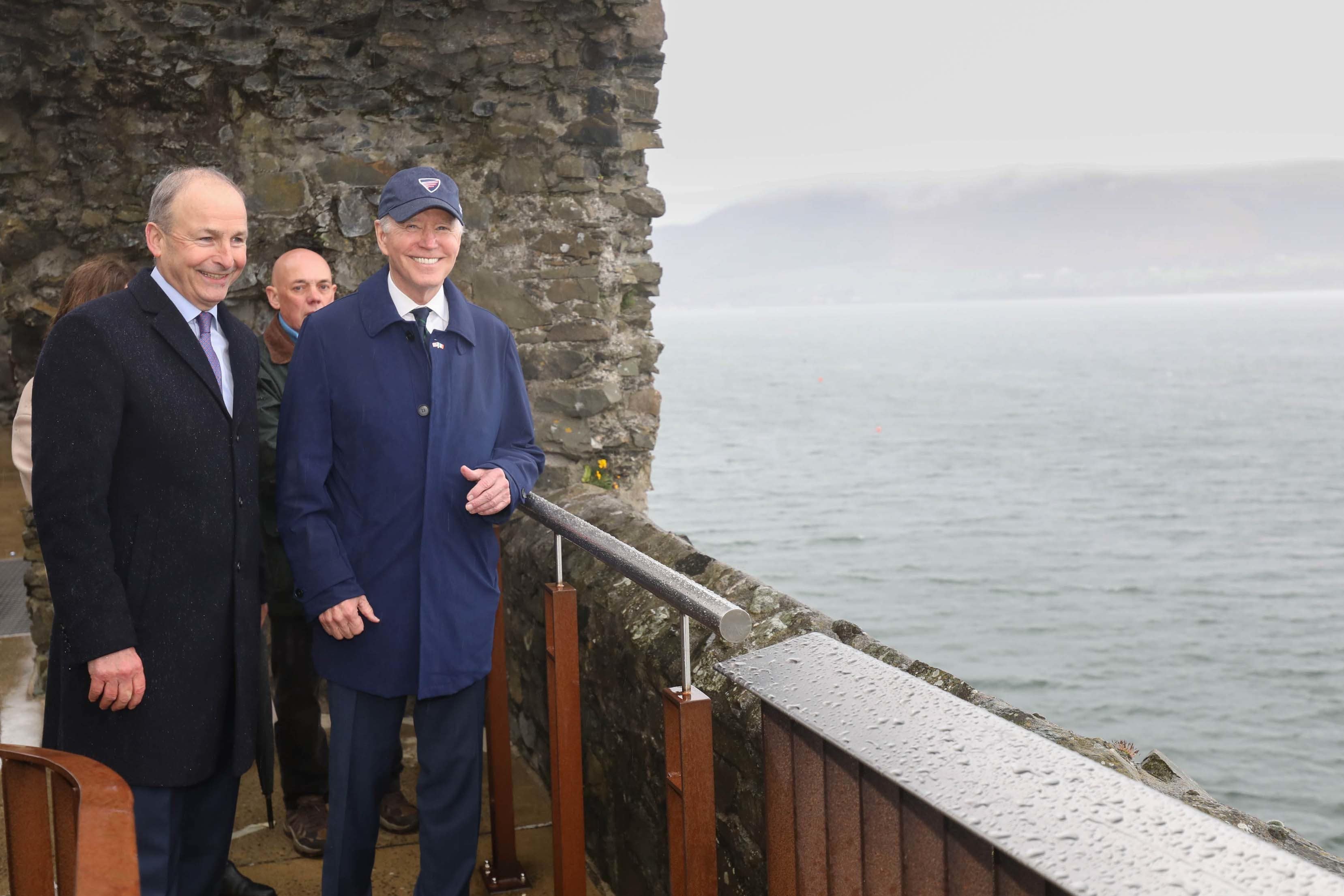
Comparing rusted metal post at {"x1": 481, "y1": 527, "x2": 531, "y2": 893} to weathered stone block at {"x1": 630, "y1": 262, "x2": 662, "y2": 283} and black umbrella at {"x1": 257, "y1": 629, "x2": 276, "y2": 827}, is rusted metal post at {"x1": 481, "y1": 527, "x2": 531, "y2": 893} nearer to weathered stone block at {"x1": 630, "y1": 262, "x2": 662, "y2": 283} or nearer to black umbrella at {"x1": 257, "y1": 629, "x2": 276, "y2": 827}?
black umbrella at {"x1": 257, "y1": 629, "x2": 276, "y2": 827}

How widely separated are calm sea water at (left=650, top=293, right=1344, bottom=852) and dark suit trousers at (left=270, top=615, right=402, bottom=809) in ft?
35.6

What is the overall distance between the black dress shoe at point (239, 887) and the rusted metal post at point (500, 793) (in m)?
0.55

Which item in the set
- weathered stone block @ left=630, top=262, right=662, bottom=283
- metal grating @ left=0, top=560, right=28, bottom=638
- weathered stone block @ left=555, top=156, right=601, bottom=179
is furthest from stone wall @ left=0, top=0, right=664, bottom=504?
metal grating @ left=0, top=560, right=28, bottom=638

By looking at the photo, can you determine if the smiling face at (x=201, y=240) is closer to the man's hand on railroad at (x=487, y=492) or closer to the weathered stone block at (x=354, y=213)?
the man's hand on railroad at (x=487, y=492)

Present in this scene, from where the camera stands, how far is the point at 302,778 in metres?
3.48

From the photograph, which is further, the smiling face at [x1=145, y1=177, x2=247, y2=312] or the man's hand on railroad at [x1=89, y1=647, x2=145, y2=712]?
the smiling face at [x1=145, y1=177, x2=247, y2=312]

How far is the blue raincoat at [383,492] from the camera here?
99.5 inches

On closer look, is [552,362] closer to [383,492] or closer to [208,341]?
[383,492]

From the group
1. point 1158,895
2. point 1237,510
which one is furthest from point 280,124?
point 1237,510

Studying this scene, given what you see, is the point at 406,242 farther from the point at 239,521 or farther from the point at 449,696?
the point at 449,696

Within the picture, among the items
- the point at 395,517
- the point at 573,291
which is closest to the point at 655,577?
the point at 395,517

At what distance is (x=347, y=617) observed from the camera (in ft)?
8.15

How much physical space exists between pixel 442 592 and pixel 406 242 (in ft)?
2.50

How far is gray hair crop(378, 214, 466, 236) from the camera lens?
2.56 metres
